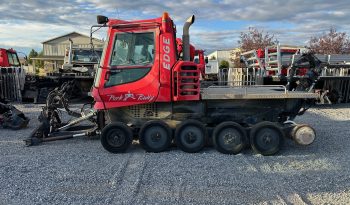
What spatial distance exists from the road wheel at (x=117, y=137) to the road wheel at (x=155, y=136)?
0.86ft

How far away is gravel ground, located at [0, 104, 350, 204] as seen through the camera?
464 centimetres

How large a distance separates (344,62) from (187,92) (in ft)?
33.1

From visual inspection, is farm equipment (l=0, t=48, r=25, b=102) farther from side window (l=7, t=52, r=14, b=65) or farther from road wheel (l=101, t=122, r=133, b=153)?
road wheel (l=101, t=122, r=133, b=153)

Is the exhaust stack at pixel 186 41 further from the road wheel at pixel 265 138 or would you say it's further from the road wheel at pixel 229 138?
the road wheel at pixel 265 138

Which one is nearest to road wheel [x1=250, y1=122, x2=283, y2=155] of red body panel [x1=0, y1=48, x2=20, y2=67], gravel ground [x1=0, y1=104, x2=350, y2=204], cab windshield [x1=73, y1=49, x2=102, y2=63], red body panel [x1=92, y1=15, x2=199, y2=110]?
gravel ground [x1=0, y1=104, x2=350, y2=204]

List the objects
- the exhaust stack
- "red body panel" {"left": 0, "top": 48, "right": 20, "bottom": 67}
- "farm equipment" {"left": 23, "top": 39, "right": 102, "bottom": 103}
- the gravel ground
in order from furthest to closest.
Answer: "red body panel" {"left": 0, "top": 48, "right": 20, "bottom": 67} → "farm equipment" {"left": 23, "top": 39, "right": 102, "bottom": 103} → the exhaust stack → the gravel ground

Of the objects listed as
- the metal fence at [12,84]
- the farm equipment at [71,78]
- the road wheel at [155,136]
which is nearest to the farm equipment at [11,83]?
the metal fence at [12,84]

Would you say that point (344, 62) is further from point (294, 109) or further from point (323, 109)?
point (294, 109)

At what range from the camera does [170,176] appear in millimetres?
5434

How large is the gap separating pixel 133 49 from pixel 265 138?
290 centimetres

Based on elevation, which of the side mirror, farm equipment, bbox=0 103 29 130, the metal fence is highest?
the side mirror

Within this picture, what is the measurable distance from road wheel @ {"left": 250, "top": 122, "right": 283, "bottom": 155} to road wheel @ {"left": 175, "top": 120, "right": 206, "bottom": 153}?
916 mm

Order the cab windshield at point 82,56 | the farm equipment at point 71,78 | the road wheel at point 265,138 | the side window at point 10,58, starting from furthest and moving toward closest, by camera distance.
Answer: the side window at point 10,58 → the cab windshield at point 82,56 → the farm equipment at point 71,78 → the road wheel at point 265,138

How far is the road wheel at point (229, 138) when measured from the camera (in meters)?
6.63
